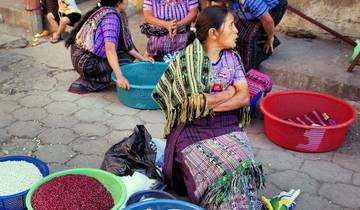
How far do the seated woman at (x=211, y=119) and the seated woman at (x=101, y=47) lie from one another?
4.69ft

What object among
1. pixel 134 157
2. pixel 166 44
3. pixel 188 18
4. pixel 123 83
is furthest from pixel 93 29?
pixel 134 157

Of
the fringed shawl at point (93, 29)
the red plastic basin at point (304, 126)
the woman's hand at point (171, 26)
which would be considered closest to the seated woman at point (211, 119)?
the red plastic basin at point (304, 126)

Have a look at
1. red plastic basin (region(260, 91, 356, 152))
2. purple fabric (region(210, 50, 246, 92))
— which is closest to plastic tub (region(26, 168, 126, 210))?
purple fabric (region(210, 50, 246, 92))

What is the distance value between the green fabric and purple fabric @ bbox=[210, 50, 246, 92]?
501 millimetres

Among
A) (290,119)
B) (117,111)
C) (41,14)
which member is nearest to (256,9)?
(290,119)

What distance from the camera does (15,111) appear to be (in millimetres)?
4211

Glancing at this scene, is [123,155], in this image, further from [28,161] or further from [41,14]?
[41,14]

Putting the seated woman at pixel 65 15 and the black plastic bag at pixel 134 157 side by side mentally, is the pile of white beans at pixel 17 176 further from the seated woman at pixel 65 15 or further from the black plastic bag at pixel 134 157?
the seated woman at pixel 65 15

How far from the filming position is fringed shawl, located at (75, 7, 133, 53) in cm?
417

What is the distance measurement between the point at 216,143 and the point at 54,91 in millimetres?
2441

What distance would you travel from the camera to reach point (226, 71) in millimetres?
2785

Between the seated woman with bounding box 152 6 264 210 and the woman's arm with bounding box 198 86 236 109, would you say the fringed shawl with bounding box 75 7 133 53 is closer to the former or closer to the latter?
the seated woman with bounding box 152 6 264 210

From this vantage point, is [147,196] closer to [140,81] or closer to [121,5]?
[140,81]

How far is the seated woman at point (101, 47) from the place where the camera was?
4.14m
